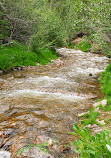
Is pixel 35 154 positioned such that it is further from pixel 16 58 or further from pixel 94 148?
pixel 16 58

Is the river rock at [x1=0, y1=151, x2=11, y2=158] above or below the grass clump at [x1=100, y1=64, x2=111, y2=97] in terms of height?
above

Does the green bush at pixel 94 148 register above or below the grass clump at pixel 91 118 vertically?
above

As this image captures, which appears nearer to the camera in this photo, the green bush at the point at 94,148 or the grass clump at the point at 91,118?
the green bush at the point at 94,148

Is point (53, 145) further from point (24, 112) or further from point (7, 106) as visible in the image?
point (7, 106)

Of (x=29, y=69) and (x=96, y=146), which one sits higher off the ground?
(x=96, y=146)

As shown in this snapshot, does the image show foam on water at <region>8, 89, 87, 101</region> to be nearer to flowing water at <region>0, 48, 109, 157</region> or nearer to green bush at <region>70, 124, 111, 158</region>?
flowing water at <region>0, 48, 109, 157</region>

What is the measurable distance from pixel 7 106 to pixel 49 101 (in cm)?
202

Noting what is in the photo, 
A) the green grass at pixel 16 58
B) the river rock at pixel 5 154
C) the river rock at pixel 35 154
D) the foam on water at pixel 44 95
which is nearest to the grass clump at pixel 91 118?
the foam on water at pixel 44 95

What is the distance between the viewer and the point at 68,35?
153 feet

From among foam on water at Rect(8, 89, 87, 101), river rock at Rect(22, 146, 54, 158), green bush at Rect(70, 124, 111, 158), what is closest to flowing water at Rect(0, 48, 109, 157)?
foam on water at Rect(8, 89, 87, 101)

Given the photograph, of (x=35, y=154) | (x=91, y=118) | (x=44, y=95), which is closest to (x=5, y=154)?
(x=35, y=154)

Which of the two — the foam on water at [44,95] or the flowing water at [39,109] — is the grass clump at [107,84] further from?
the foam on water at [44,95]

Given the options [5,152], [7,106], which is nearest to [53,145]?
[5,152]

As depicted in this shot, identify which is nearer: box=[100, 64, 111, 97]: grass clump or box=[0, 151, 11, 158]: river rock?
box=[0, 151, 11, 158]: river rock
